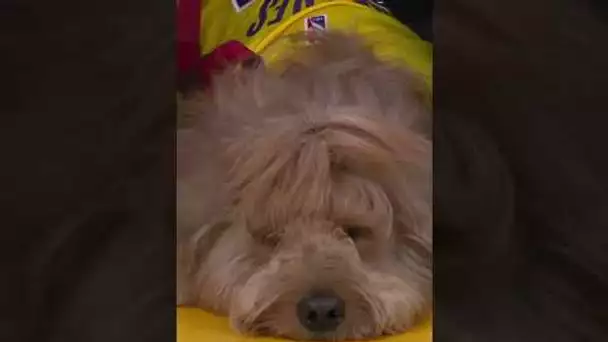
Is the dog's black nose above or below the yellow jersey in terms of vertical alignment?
below

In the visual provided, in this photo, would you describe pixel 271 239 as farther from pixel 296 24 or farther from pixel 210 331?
pixel 296 24

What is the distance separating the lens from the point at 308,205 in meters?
0.84

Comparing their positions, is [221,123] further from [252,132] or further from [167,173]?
[167,173]

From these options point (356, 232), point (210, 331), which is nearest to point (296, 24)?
point (356, 232)

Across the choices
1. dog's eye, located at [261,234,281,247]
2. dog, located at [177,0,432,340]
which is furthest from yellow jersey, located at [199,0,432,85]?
dog's eye, located at [261,234,281,247]

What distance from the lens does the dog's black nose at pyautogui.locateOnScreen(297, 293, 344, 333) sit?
2.59ft

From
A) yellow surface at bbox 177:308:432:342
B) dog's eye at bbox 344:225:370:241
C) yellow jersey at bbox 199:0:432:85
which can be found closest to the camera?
yellow surface at bbox 177:308:432:342

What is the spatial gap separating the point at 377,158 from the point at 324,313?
131mm

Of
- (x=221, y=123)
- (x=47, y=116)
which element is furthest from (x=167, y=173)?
(x=221, y=123)

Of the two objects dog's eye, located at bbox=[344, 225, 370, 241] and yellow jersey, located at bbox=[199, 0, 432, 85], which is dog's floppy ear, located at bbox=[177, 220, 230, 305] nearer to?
dog's eye, located at bbox=[344, 225, 370, 241]

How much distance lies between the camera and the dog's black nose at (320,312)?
0.79m

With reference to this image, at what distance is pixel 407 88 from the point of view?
2.97 feet

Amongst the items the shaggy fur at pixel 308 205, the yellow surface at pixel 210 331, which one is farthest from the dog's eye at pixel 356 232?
the yellow surface at pixel 210 331

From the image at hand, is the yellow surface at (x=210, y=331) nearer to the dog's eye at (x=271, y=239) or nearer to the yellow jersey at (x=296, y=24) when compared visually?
the dog's eye at (x=271, y=239)
